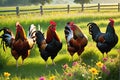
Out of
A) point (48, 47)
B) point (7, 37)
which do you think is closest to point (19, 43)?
point (7, 37)

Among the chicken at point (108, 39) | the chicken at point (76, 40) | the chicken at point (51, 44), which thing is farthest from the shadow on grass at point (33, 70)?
the chicken at point (108, 39)

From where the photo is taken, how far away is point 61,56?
37.2 ft

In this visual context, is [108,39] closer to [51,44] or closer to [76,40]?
[76,40]

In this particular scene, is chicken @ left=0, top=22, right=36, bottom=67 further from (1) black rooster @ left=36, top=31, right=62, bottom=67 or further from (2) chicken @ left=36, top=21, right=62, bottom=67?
(2) chicken @ left=36, top=21, right=62, bottom=67

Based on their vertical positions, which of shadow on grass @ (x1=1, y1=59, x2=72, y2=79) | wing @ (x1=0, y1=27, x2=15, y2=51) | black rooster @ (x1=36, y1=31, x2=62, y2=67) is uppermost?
wing @ (x1=0, y1=27, x2=15, y2=51)

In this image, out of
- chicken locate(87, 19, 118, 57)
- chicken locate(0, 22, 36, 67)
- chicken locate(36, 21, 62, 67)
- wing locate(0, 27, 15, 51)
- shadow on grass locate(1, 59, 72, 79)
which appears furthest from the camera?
wing locate(0, 27, 15, 51)

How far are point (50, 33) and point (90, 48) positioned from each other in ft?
6.04

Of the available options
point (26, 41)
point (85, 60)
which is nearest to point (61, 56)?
point (85, 60)

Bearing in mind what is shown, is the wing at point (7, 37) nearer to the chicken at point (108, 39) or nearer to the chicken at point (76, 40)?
the chicken at point (76, 40)

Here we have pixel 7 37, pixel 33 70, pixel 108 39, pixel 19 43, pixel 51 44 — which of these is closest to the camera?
pixel 51 44

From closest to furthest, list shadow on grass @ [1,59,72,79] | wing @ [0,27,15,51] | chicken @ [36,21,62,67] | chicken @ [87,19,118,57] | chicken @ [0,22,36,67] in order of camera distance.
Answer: shadow on grass @ [1,59,72,79]
chicken @ [36,21,62,67]
chicken @ [0,22,36,67]
chicken @ [87,19,118,57]
wing @ [0,27,15,51]

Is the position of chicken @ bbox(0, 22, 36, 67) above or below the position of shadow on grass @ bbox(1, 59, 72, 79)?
above

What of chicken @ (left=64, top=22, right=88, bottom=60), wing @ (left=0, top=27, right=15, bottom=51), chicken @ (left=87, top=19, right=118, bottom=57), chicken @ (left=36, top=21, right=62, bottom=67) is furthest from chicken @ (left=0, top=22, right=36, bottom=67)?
chicken @ (left=87, top=19, right=118, bottom=57)

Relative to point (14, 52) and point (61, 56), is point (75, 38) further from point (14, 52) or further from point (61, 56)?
point (14, 52)
